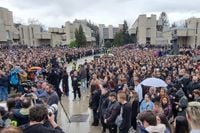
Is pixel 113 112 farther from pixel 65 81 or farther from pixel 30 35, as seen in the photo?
pixel 30 35

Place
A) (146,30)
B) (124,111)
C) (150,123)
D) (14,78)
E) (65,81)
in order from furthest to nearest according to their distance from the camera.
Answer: (146,30) → (65,81) → (14,78) → (124,111) → (150,123)

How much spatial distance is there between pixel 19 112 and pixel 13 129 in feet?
6.76

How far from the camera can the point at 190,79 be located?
440 inches

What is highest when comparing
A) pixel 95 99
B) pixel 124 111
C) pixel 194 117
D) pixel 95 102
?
pixel 194 117

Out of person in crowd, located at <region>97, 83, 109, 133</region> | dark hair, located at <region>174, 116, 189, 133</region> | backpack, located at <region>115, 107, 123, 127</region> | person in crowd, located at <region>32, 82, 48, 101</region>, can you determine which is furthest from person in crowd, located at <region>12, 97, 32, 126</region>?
person in crowd, located at <region>97, 83, 109, 133</region>

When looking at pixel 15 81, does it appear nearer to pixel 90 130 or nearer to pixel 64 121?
pixel 64 121

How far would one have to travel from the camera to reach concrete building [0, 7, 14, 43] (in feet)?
196

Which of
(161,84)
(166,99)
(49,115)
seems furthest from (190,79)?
(49,115)

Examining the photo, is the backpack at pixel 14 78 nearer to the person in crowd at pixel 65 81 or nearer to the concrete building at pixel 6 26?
the person in crowd at pixel 65 81

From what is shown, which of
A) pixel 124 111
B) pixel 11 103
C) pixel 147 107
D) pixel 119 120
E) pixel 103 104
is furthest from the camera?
pixel 103 104

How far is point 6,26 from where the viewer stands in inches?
2645

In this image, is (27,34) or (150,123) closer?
(150,123)

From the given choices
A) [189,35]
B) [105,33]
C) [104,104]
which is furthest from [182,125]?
[105,33]

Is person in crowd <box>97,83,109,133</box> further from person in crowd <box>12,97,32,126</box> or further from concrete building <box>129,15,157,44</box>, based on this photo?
concrete building <box>129,15,157,44</box>
